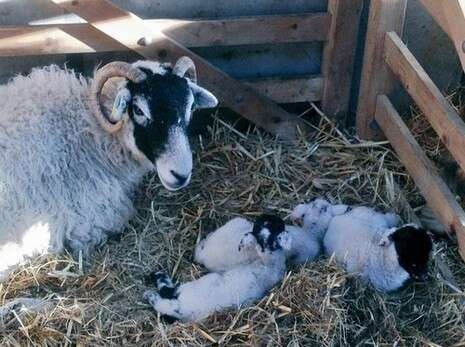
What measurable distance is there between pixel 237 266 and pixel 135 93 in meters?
1.06

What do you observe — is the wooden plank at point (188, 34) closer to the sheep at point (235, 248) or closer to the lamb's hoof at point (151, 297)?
the sheep at point (235, 248)

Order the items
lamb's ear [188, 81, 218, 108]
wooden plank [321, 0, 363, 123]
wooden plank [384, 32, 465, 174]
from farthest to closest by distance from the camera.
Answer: wooden plank [321, 0, 363, 123] < lamb's ear [188, 81, 218, 108] < wooden plank [384, 32, 465, 174]

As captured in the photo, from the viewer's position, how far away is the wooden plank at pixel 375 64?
491 centimetres

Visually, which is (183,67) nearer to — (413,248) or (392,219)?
(392,219)

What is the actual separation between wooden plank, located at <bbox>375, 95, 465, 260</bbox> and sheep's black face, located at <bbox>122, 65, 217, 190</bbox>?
1.28m

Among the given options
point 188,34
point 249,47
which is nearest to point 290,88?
point 249,47

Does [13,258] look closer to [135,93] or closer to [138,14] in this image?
[135,93]

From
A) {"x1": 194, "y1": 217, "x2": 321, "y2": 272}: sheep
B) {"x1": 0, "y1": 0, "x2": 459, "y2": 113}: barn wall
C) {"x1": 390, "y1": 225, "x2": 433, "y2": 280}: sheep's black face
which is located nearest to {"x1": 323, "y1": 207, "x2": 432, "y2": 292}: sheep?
{"x1": 390, "y1": 225, "x2": 433, "y2": 280}: sheep's black face

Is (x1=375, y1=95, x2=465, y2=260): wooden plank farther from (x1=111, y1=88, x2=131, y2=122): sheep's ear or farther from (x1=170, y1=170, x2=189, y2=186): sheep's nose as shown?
(x1=111, y1=88, x2=131, y2=122): sheep's ear

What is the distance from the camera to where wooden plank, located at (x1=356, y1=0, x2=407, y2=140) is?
4.91 metres

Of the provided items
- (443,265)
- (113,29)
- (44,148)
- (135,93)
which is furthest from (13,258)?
(443,265)

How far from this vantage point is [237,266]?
13.5 feet

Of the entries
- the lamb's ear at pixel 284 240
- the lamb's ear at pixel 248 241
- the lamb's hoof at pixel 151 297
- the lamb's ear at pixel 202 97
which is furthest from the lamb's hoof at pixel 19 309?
the lamb's ear at pixel 202 97

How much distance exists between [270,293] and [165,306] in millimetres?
506
